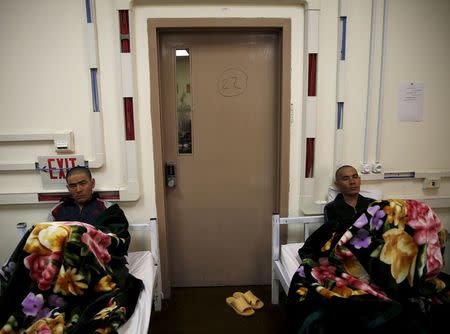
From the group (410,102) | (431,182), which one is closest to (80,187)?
(410,102)

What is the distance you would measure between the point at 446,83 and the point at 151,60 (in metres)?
2.06

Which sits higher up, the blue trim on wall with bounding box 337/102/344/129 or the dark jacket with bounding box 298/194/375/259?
the blue trim on wall with bounding box 337/102/344/129

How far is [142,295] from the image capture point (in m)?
1.44

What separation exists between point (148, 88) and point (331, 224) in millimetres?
1444

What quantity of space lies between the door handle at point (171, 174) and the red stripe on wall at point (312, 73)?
110 cm

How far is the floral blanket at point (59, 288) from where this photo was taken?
3.71 feet

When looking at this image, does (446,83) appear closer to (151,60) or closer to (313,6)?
(313,6)

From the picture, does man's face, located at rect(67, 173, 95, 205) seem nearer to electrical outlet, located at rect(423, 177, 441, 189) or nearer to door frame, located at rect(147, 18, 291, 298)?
door frame, located at rect(147, 18, 291, 298)

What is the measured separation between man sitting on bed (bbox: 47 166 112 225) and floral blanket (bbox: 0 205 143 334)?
548 mm

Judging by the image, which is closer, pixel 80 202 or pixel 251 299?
pixel 80 202

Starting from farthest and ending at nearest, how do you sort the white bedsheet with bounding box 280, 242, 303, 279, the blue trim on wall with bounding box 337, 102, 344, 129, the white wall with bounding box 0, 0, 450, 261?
the blue trim on wall with bounding box 337, 102, 344, 129
the white wall with bounding box 0, 0, 450, 261
the white bedsheet with bounding box 280, 242, 303, 279

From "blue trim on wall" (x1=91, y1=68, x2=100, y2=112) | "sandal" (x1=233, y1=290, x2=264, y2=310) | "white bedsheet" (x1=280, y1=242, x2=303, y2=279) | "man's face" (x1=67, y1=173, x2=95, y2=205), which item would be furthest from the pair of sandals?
"blue trim on wall" (x1=91, y1=68, x2=100, y2=112)

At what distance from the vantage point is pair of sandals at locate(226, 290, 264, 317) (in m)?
2.03

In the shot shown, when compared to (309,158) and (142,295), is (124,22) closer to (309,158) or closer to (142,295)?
(309,158)
